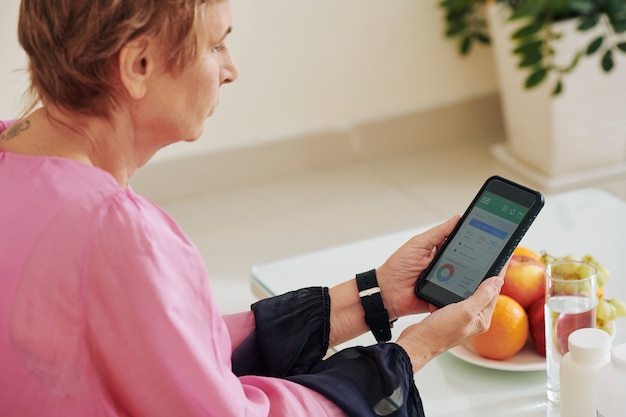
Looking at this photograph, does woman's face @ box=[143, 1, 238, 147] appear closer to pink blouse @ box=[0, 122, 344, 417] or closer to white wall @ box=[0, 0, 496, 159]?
pink blouse @ box=[0, 122, 344, 417]

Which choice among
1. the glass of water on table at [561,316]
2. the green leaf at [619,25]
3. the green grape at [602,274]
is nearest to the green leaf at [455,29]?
the green leaf at [619,25]

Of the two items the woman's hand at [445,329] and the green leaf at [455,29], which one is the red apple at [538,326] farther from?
the green leaf at [455,29]

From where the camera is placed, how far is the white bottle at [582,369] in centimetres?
130

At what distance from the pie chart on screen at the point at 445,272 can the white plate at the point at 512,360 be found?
0.12 metres

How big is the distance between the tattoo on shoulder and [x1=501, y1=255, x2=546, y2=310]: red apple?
747 mm

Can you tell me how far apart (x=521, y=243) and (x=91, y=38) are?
3.49 ft

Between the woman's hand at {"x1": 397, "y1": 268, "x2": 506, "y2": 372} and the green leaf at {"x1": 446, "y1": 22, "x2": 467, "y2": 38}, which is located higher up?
the woman's hand at {"x1": 397, "y1": 268, "x2": 506, "y2": 372}

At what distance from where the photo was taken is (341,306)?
1586 mm

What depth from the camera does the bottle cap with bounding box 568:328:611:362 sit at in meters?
1.29

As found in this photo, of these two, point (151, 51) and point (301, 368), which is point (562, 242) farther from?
point (151, 51)

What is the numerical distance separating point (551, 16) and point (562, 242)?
151 centimetres

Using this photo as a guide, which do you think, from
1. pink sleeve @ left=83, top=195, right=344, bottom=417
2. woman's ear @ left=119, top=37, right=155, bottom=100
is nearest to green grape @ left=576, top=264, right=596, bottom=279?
pink sleeve @ left=83, top=195, right=344, bottom=417

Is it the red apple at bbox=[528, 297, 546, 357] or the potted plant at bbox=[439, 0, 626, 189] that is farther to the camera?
the potted plant at bbox=[439, 0, 626, 189]

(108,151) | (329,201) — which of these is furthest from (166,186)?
(108,151)
